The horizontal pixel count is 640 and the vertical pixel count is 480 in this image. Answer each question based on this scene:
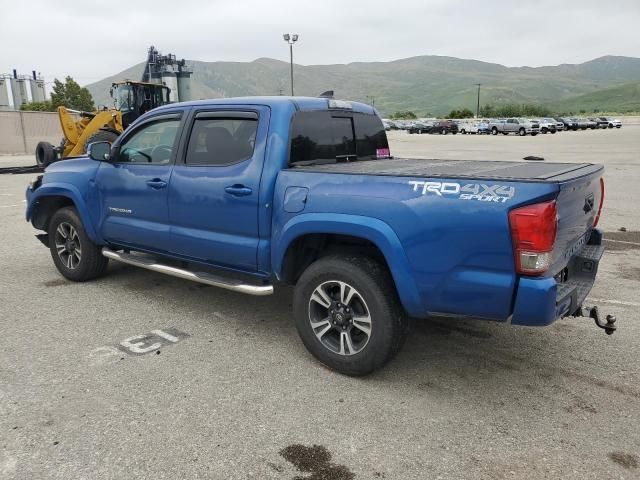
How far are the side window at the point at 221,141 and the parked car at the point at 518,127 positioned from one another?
49.9m

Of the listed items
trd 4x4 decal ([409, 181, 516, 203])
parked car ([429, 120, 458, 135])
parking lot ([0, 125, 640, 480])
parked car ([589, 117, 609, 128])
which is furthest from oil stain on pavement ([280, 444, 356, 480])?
parked car ([589, 117, 609, 128])

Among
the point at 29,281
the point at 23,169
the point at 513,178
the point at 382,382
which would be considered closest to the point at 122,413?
→ the point at 382,382

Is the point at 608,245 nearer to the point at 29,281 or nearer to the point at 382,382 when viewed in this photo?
the point at 382,382

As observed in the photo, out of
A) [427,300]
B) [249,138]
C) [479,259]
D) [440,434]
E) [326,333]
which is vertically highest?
[249,138]

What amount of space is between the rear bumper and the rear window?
1.98m

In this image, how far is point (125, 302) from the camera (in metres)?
5.21

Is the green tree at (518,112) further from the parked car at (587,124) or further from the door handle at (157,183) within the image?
the door handle at (157,183)

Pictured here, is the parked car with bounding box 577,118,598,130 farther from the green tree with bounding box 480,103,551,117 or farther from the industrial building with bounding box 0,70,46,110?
the industrial building with bounding box 0,70,46,110

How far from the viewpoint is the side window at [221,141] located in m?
4.16

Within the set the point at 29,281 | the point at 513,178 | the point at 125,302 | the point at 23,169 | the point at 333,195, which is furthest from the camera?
the point at 23,169

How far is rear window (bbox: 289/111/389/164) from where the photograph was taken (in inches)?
164

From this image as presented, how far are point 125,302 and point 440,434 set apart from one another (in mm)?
3436

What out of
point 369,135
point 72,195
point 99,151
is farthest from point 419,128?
point 99,151

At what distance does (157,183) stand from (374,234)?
2271mm
